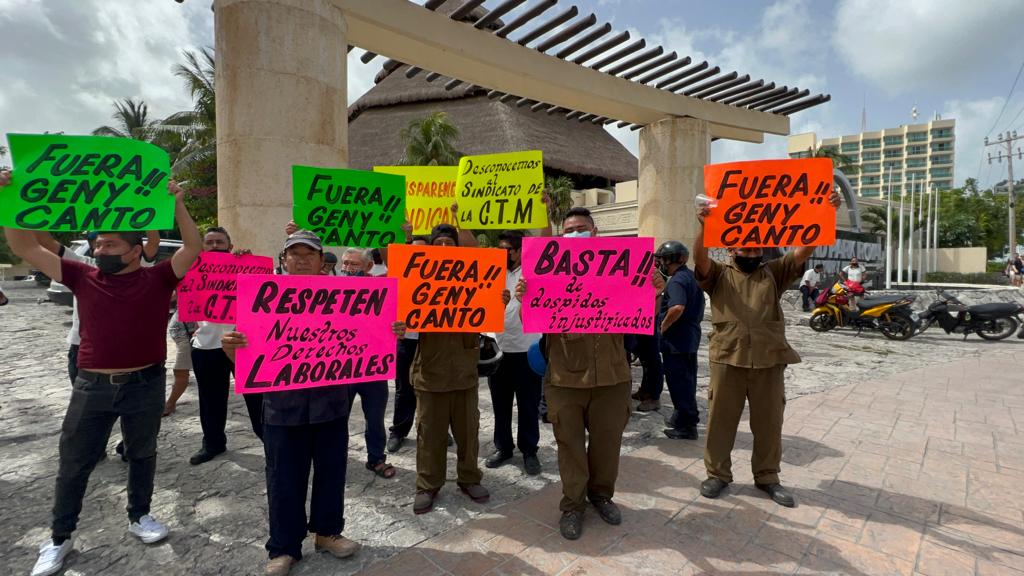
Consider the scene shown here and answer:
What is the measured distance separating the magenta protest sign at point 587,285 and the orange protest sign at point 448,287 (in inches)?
10.1

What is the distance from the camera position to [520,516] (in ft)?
9.87

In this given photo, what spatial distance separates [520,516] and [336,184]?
303 centimetres

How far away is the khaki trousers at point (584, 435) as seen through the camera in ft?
9.42

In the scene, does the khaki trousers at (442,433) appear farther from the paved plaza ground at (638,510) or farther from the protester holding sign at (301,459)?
the protester holding sign at (301,459)

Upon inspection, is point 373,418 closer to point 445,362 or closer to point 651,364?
point 445,362

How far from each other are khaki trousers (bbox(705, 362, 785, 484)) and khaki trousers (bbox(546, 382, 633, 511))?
748mm

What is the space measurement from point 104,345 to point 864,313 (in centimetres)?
1242

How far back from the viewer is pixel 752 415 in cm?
325

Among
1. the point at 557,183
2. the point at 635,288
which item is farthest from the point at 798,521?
the point at 557,183

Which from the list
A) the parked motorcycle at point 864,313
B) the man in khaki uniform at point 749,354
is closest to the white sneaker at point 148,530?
the man in khaki uniform at point 749,354

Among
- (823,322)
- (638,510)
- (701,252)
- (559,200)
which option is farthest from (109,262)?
(559,200)

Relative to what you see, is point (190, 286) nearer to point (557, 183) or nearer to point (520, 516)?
point (520, 516)

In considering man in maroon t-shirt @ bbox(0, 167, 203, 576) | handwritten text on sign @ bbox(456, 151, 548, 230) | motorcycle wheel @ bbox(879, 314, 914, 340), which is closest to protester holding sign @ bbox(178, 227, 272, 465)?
man in maroon t-shirt @ bbox(0, 167, 203, 576)

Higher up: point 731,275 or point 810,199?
point 810,199
